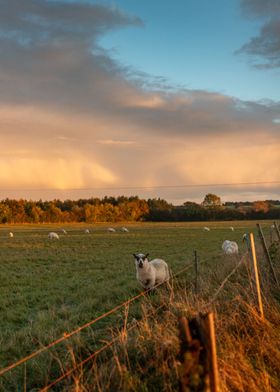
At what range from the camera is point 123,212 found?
13062cm

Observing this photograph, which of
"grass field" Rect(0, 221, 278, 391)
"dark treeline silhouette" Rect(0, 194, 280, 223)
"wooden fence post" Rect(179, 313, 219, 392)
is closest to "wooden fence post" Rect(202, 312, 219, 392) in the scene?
"wooden fence post" Rect(179, 313, 219, 392)

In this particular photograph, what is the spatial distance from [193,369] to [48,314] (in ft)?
27.8

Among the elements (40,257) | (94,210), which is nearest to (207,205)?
(94,210)

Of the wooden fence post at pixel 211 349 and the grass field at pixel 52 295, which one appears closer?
the wooden fence post at pixel 211 349

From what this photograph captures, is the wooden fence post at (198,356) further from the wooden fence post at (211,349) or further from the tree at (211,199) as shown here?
the tree at (211,199)

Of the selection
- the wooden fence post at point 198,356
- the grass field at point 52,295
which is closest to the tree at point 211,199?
the grass field at point 52,295

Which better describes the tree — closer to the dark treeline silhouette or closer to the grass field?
the dark treeline silhouette

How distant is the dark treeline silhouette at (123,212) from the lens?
118 metres

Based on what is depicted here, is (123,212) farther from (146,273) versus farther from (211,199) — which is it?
(146,273)

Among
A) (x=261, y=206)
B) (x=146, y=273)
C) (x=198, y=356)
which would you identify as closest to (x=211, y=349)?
(x=198, y=356)

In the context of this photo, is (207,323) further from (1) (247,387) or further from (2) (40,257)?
(2) (40,257)

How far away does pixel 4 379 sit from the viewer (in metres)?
6.70

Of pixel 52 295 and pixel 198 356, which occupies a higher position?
pixel 198 356

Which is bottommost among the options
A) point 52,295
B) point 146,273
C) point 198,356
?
point 52,295
